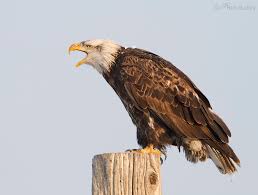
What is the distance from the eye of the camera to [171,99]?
8.06 metres

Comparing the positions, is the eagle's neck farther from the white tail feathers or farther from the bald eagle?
the white tail feathers

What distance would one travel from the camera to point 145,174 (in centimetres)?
454

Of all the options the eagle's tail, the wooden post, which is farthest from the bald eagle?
the wooden post

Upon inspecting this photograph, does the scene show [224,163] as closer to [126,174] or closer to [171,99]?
[171,99]

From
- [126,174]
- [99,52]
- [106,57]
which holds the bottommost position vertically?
[126,174]

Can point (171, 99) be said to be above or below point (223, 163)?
above

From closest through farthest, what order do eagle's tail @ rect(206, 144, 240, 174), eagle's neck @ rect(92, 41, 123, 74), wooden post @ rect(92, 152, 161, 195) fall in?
wooden post @ rect(92, 152, 161, 195) < eagle's tail @ rect(206, 144, 240, 174) < eagle's neck @ rect(92, 41, 123, 74)

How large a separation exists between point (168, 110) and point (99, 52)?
1479 mm

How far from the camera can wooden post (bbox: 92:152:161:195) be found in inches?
175

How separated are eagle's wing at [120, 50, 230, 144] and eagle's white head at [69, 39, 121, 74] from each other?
1.33ft

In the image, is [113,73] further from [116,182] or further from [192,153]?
[116,182]

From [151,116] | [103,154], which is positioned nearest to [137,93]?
[151,116]

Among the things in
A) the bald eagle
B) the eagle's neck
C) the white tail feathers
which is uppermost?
the eagle's neck

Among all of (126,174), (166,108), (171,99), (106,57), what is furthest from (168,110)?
(126,174)
